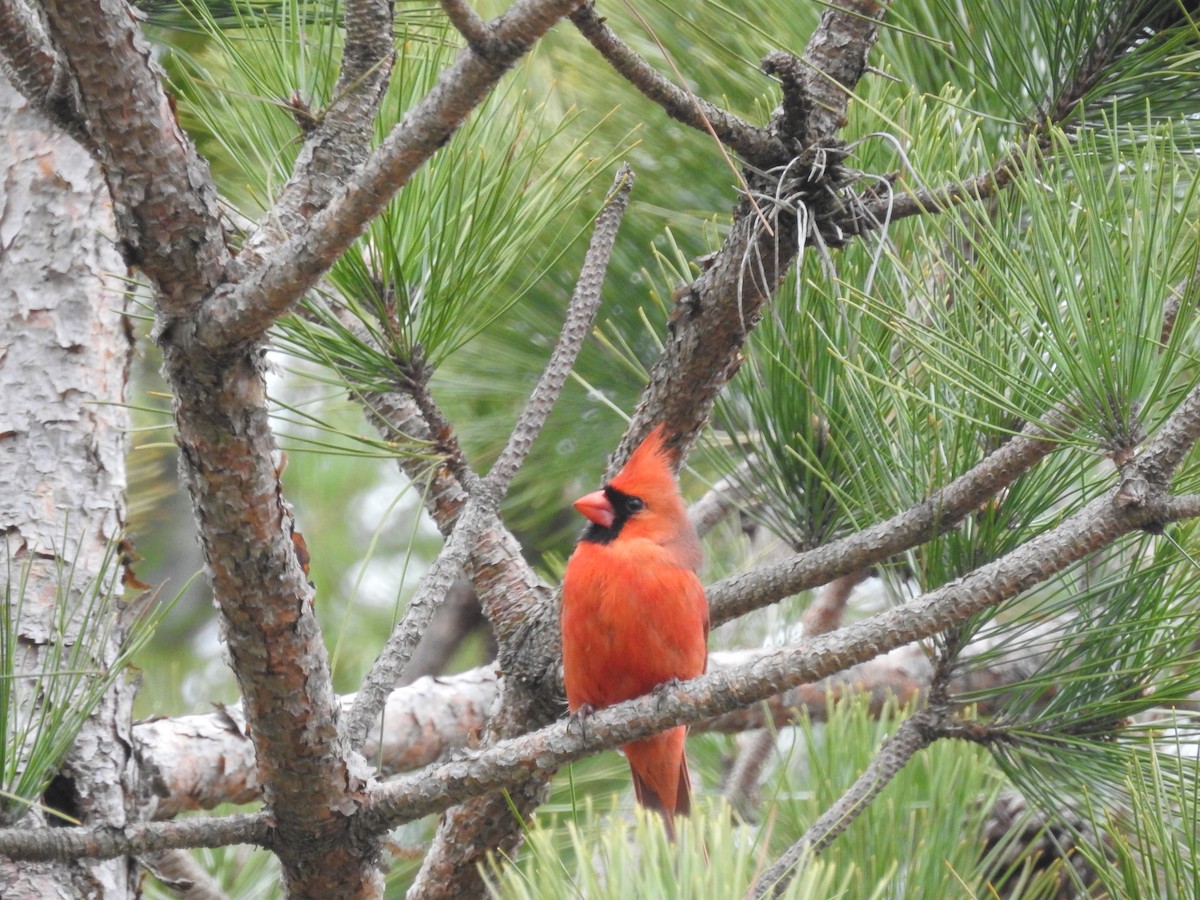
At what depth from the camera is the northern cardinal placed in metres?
2.33

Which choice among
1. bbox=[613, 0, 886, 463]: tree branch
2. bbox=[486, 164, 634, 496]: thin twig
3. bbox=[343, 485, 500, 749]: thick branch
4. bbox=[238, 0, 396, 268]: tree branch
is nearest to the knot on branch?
bbox=[613, 0, 886, 463]: tree branch

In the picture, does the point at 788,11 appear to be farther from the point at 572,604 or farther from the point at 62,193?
the point at 62,193

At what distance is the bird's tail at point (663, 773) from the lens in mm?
2637

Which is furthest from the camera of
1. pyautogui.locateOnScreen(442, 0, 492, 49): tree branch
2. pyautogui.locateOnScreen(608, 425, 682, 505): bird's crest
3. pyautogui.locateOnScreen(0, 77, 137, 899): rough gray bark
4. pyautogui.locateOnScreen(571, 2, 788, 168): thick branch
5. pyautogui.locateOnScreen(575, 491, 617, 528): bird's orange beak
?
pyautogui.locateOnScreen(575, 491, 617, 528): bird's orange beak

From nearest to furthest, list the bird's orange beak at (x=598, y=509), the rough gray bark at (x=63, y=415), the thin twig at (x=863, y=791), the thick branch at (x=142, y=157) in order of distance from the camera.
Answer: the thick branch at (x=142, y=157)
the thin twig at (x=863, y=791)
the rough gray bark at (x=63, y=415)
the bird's orange beak at (x=598, y=509)

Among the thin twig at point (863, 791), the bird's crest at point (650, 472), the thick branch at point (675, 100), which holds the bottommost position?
the thin twig at point (863, 791)

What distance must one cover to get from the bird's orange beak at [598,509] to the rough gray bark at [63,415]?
2.97 feet

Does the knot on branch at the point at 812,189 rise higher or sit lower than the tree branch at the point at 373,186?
higher

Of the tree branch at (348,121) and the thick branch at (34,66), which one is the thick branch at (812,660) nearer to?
the tree branch at (348,121)

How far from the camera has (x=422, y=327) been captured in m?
2.02

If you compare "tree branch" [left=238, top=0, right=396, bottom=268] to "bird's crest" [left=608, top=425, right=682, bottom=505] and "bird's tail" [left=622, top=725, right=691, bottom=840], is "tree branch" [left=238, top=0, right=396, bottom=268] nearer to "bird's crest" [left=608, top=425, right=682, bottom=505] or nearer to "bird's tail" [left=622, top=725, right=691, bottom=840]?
"bird's crest" [left=608, top=425, right=682, bottom=505]

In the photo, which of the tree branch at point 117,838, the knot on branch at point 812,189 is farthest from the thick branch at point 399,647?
the knot on branch at point 812,189

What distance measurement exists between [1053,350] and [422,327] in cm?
97

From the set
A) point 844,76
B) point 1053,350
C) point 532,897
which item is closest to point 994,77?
point 844,76
